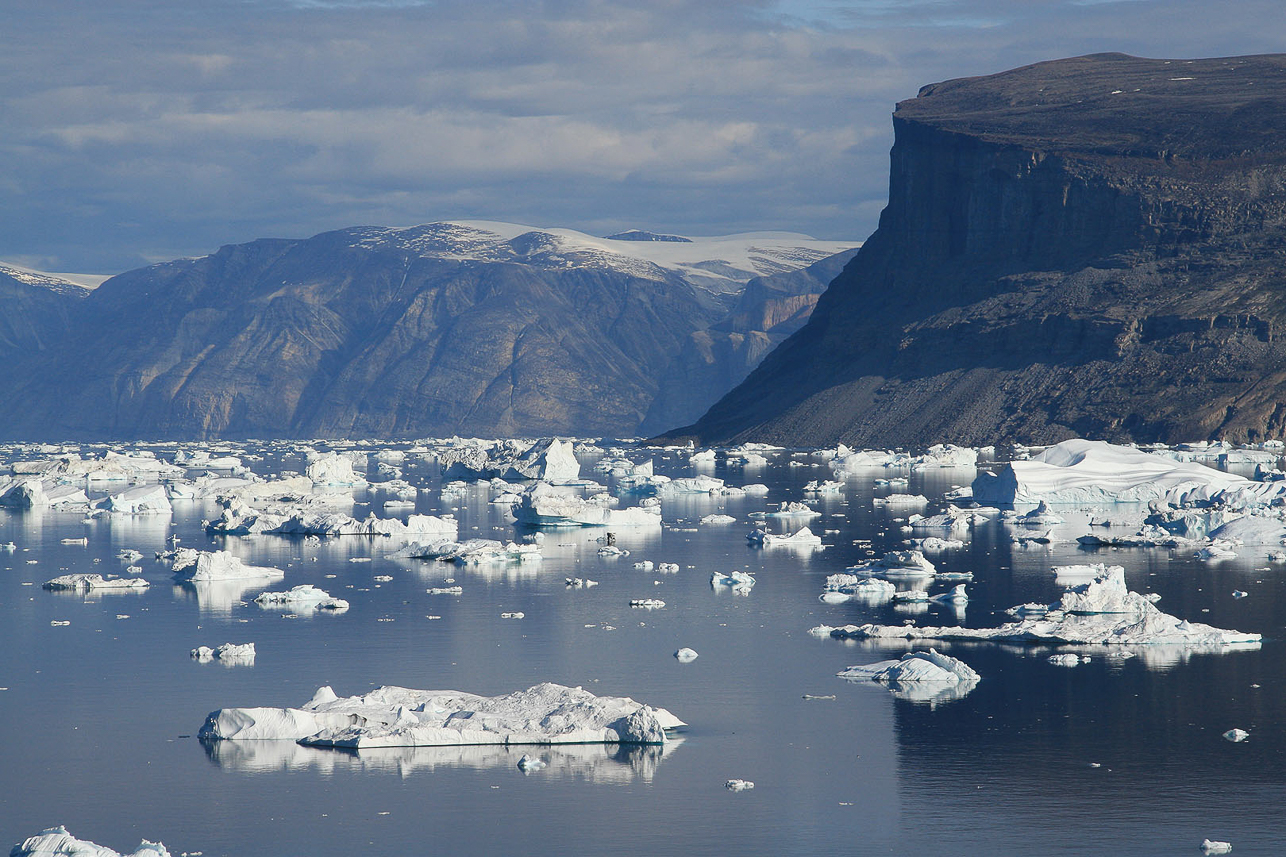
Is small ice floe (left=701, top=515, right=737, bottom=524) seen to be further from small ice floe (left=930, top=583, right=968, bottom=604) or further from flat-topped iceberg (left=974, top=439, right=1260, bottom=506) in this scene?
small ice floe (left=930, top=583, right=968, bottom=604)

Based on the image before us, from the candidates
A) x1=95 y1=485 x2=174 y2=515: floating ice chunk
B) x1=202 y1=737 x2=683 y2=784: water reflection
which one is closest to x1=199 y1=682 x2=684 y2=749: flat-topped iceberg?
x1=202 y1=737 x2=683 y2=784: water reflection

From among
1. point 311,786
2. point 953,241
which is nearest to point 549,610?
point 311,786

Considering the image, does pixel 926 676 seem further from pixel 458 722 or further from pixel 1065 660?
pixel 458 722

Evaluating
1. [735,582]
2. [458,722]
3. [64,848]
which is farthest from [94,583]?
[64,848]

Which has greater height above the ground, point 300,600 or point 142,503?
point 300,600

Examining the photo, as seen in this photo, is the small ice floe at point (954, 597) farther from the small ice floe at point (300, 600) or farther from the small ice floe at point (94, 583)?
the small ice floe at point (94, 583)

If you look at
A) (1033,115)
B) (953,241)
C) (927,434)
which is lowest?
(927,434)

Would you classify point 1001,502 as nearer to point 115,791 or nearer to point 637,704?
point 637,704
